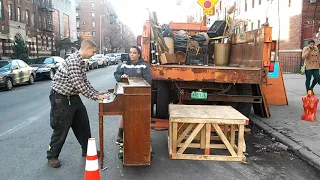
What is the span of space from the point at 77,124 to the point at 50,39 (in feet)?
133

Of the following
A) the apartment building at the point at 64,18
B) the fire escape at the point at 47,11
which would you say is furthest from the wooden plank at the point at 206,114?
the apartment building at the point at 64,18

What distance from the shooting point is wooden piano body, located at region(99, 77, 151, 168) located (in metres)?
4.12

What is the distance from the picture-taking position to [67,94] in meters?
4.39

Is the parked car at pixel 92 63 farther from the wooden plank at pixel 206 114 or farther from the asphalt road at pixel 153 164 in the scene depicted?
the wooden plank at pixel 206 114

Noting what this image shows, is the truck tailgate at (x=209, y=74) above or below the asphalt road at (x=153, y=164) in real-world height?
above

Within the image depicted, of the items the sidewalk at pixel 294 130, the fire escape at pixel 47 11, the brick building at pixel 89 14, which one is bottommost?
the sidewalk at pixel 294 130

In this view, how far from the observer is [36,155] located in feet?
16.6

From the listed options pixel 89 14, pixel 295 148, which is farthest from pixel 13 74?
pixel 89 14

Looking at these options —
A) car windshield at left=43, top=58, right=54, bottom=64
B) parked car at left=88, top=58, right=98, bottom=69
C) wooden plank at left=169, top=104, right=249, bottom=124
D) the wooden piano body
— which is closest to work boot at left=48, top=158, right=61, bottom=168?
the wooden piano body

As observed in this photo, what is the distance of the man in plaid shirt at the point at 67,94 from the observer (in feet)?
14.3

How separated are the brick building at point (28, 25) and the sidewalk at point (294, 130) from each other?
89.5 ft

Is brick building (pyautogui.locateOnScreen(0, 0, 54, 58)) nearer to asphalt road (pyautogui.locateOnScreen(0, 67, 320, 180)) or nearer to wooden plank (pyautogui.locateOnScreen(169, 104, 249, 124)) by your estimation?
asphalt road (pyautogui.locateOnScreen(0, 67, 320, 180))

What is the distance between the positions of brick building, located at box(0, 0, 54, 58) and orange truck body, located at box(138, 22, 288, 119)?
26.9 metres

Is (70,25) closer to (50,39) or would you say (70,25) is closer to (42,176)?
(50,39)
